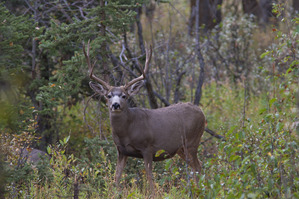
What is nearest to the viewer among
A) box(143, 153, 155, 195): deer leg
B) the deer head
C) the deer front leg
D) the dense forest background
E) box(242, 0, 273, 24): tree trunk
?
the dense forest background

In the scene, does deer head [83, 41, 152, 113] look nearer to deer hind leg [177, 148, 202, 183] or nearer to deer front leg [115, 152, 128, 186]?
deer front leg [115, 152, 128, 186]

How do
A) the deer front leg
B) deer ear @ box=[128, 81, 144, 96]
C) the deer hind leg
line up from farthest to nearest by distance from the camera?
the deer hind leg < deer ear @ box=[128, 81, 144, 96] < the deer front leg

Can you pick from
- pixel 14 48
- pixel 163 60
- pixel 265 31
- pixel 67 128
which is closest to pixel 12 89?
pixel 14 48

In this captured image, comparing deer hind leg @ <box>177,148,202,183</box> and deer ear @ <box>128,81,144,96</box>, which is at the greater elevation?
deer ear @ <box>128,81,144,96</box>

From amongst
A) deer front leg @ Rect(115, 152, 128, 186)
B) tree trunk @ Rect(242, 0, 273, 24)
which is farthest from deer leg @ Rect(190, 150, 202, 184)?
tree trunk @ Rect(242, 0, 273, 24)

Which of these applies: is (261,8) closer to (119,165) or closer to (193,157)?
(193,157)

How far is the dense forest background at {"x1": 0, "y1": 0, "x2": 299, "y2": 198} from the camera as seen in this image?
5.75 metres

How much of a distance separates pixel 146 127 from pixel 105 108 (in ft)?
8.51

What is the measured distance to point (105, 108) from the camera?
1118cm

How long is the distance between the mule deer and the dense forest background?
1.17ft

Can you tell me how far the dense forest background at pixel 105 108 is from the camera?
5.75 metres

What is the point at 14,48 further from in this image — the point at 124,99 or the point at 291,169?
the point at 291,169

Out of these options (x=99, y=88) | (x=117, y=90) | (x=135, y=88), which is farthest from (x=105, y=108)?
(x=117, y=90)

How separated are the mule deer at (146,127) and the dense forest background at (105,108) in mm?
356
